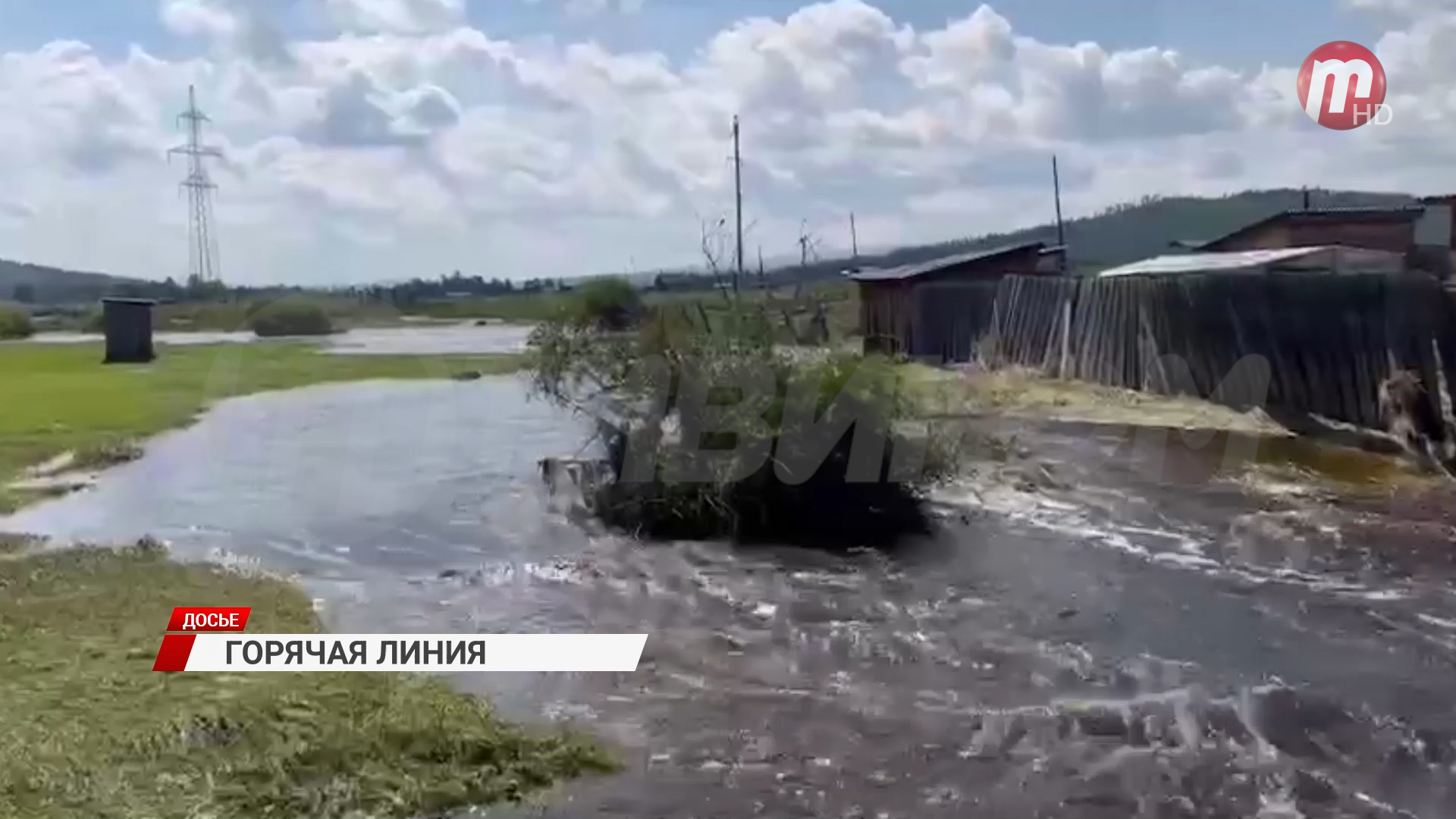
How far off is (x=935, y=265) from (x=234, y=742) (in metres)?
24.6

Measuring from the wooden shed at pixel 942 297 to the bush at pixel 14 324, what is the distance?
15.9 metres

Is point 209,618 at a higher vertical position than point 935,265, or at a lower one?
lower

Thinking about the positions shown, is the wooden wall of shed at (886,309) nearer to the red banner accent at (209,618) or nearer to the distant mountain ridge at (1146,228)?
the distant mountain ridge at (1146,228)

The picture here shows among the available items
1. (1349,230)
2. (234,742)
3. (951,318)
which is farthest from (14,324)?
(1349,230)

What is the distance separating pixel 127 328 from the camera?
27016mm

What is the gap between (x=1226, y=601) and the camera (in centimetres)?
925

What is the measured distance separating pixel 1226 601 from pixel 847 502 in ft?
11.4

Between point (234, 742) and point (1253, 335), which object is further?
point (1253, 335)

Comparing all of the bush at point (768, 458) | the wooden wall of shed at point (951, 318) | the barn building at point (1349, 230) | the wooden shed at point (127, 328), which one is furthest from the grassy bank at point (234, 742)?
the barn building at point (1349, 230)

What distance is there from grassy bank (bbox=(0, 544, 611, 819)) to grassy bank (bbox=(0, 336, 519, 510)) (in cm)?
619

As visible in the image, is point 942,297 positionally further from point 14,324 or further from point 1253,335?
point 14,324

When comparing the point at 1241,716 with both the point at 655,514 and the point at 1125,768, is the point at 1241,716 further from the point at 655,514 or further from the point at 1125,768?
the point at 655,514

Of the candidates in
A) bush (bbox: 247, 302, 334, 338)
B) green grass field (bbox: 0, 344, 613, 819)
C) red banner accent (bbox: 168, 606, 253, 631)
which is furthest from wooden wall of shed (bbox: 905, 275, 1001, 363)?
red banner accent (bbox: 168, 606, 253, 631)

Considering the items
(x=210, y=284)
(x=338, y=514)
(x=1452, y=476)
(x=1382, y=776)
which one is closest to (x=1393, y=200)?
(x=1452, y=476)
